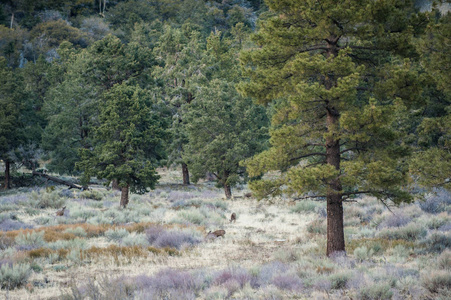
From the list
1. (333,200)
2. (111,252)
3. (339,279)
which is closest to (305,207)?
(333,200)

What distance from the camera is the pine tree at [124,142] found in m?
18.1

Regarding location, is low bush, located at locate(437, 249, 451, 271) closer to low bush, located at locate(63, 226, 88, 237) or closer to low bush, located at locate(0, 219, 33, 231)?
low bush, located at locate(63, 226, 88, 237)

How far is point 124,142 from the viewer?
59.7ft

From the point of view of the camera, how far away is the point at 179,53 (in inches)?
1407

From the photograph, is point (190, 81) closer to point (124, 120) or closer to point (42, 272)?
point (124, 120)

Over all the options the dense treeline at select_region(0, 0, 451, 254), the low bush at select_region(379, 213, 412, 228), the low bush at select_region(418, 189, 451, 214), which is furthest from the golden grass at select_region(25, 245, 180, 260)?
the low bush at select_region(418, 189, 451, 214)

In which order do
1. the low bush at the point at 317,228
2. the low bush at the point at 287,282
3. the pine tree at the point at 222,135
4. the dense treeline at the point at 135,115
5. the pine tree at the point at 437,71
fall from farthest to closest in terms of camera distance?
1. the pine tree at the point at 222,135
2. the dense treeline at the point at 135,115
3. the low bush at the point at 317,228
4. the pine tree at the point at 437,71
5. the low bush at the point at 287,282

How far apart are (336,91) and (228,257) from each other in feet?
16.9

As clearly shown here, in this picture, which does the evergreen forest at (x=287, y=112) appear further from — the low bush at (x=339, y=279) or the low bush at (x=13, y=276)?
the low bush at (x=13, y=276)

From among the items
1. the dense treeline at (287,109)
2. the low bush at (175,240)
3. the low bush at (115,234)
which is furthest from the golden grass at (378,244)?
the low bush at (115,234)

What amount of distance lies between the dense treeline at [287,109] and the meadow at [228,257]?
147cm

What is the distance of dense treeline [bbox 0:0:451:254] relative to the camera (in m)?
8.45

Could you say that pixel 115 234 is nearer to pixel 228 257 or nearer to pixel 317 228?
pixel 228 257

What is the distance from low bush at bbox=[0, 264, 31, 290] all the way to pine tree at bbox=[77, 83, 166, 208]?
10143mm
